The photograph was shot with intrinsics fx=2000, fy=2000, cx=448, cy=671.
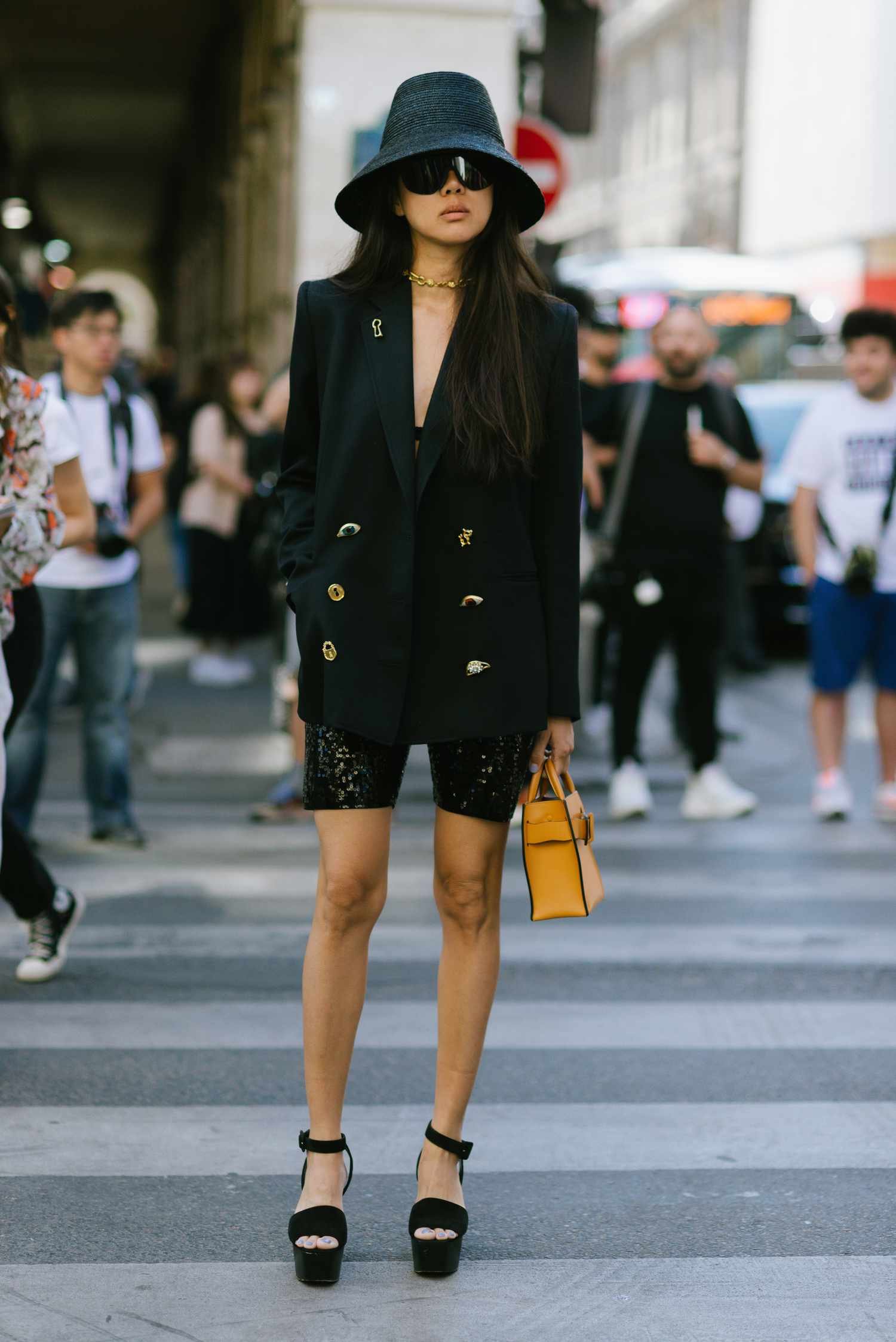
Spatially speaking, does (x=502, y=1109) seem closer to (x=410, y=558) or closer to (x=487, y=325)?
(x=410, y=558)

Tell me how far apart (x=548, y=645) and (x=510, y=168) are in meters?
0.81

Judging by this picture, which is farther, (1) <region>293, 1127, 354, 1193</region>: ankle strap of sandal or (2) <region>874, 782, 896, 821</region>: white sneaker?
(2) <region>874, 782, 896, 821</region>: white sneaker

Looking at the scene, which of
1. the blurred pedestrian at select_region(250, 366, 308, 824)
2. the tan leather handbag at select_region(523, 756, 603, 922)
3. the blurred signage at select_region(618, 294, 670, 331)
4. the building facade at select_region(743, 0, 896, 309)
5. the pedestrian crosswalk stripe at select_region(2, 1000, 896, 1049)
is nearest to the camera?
the tan leather handbag at select_region(523, 756, 603, 922)

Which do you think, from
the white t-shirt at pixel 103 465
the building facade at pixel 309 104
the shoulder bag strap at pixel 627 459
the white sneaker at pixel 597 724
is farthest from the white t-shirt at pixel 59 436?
the white sneaker at pixel 597 724

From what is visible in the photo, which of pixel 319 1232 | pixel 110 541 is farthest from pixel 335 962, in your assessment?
pixel 110 541

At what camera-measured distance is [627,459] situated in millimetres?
8102

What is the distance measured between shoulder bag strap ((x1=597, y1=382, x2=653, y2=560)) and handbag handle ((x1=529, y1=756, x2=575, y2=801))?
186 inches

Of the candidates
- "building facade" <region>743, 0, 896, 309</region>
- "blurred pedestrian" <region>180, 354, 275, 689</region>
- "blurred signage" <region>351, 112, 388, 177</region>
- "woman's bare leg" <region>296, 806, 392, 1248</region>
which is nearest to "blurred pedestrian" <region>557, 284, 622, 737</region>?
"blurred signage" <region>351, 112, 388, 177</region>

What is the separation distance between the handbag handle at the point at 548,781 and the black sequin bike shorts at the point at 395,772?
37mm

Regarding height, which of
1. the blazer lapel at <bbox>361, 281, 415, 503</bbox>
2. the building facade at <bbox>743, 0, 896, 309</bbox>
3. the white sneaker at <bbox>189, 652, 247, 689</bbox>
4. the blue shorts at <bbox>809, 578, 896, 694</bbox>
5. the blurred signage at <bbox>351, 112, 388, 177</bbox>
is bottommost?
the white sneaker at <bbox>189, 652, 247, 689</bbox>

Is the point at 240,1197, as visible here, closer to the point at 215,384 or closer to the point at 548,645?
the point at 548,645

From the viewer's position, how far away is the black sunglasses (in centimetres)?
334

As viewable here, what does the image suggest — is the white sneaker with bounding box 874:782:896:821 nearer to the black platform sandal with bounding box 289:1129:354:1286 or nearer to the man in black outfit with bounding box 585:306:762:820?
the man in black outfit with bounding box 585:306:762:820

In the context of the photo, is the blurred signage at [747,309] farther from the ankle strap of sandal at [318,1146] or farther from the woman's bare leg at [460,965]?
the ankle strap of sandal at [318,1146]
